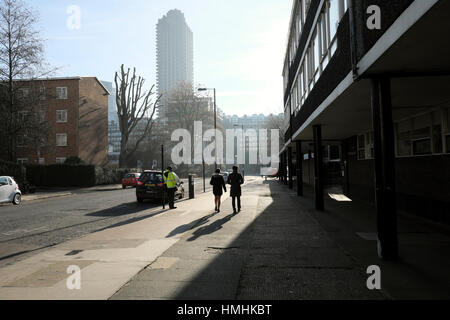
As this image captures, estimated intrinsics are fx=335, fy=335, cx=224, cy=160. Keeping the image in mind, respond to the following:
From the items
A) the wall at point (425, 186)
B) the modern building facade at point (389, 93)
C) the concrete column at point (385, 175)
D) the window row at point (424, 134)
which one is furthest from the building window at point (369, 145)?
the concrete column at point (385, 175)

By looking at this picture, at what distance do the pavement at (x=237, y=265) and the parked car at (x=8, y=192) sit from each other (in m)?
11.0

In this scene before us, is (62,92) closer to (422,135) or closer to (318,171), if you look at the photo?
(318,171)

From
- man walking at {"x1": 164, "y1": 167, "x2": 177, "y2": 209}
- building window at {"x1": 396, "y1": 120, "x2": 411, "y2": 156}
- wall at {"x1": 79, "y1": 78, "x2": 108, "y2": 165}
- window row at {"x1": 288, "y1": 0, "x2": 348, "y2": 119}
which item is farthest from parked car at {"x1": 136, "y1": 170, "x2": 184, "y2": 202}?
wall at {"x1": 79, "y1": 78, "x2": 108, "y2": 165}

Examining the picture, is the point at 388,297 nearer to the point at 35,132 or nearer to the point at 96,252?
the point at 96,252

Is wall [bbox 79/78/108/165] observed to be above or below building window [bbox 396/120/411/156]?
above

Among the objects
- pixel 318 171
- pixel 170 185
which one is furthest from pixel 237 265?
pixel 170 185

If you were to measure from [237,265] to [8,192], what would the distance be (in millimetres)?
16424

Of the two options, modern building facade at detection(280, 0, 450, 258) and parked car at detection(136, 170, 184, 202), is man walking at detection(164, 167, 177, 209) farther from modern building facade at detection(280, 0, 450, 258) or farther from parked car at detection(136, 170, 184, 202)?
modern building facade at detection(280, 0, 450, 258)

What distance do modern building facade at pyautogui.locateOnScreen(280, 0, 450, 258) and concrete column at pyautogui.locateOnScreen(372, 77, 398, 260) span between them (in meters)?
0.02

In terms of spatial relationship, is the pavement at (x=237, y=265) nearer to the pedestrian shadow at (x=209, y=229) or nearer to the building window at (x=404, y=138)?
the pedestrian shadow at (x=209, y=229)

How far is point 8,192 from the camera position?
56.8 feet

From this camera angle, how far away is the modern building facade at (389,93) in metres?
4.67

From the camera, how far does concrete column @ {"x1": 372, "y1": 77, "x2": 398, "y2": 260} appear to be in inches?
224
